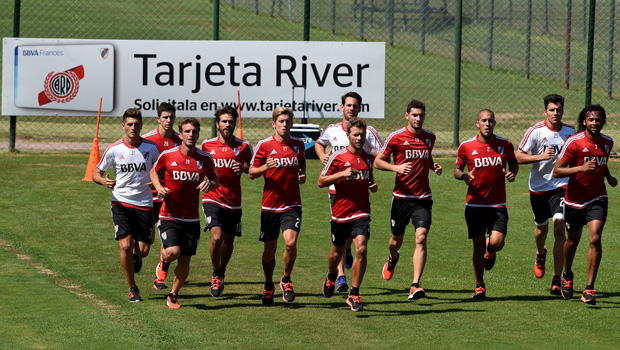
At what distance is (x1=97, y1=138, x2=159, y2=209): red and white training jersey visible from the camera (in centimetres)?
1095

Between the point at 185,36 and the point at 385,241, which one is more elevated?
the point at 185,36

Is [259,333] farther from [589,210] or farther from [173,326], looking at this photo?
[589,210]

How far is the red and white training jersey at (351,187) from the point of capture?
34.7 feet

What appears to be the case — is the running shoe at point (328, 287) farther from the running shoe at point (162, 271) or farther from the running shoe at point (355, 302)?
the running shoe at point (162, 271)

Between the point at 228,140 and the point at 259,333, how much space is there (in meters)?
2.76

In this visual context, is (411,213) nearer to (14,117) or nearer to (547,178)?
(547,178)

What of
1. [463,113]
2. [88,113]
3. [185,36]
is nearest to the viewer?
[88,113]

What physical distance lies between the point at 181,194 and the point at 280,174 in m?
1.13

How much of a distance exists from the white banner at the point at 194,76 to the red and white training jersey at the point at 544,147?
10562 millimetres

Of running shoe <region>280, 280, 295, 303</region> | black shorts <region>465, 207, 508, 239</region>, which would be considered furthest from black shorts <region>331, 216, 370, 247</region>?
black shorts <region>465, 207, 508, 239</region>

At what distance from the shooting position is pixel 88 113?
73.2 feet

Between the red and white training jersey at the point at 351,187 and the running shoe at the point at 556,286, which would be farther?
the running shoe at the point at 556,286

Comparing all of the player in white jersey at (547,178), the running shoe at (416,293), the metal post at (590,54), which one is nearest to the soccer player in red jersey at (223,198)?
the running shoe at (416,293)

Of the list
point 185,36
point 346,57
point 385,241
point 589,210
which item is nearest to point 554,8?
point 346,57
